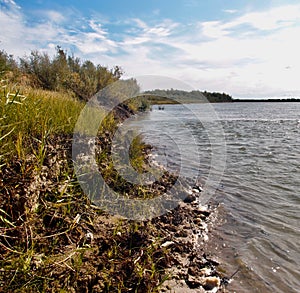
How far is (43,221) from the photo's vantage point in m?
2.40

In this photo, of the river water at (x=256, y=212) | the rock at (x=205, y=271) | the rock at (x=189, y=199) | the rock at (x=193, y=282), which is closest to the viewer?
the rock at (x=193, y=282)

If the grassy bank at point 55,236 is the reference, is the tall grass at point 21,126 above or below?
above

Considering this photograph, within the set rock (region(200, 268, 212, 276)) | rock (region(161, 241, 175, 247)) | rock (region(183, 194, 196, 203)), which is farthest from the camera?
rock (region(183, 194, 196, 203))

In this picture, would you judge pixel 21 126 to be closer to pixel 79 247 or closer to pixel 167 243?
pixel 79 247

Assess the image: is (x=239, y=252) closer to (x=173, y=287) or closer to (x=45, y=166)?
(x=173, y=287)

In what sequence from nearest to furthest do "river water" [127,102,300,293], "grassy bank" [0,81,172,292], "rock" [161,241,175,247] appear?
"grassy bank" [0,81,172,292] < "river water" [127,102,300,293] < "rock" [161,241,175,247]

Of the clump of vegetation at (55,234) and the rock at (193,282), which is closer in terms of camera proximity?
the clump of vegetation at (55,234)

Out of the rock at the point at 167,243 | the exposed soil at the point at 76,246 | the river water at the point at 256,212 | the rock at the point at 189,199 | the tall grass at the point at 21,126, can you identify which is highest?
the tall grass at the point at 21,126

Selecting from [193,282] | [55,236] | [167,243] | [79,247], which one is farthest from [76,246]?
[193,282]

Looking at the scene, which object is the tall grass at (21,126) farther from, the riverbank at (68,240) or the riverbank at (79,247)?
the riverbank at (79,247)

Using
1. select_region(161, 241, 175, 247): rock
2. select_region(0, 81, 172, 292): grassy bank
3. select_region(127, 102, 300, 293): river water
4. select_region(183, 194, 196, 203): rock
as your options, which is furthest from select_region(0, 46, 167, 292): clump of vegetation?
select_region(183, 194, 196, 203): rock

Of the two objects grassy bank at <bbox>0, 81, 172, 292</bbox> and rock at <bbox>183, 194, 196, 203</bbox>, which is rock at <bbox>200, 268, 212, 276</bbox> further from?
rock at <bbox>183, 194, 196, 203</bbox>

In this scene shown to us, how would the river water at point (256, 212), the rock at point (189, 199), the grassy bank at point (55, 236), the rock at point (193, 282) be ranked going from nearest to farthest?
the grassy bank at point (55, 236), the rock at point (193, 282), the river water at point (256, 212), the rock at point (189, 199)

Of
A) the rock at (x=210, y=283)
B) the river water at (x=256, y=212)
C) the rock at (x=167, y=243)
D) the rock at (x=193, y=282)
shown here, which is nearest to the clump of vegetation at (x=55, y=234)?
the rock at (x=167, y=243)
